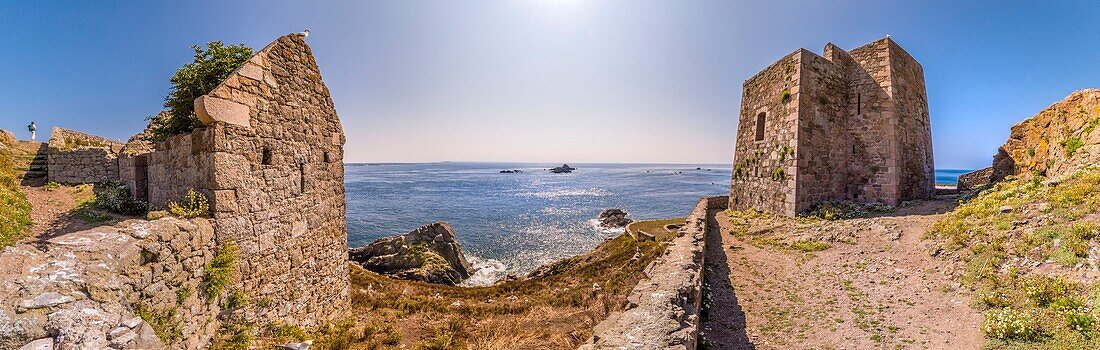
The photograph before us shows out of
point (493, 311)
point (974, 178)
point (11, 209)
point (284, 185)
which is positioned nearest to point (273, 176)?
point (284, 185)

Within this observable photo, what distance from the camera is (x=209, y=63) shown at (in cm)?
680

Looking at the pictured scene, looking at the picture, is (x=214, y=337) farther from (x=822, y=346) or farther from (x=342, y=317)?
(x=822, y=346)

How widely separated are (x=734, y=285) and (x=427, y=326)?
290 inches

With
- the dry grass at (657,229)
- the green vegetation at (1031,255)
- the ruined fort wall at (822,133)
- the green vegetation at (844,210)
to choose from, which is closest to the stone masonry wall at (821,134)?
the ruined fort wall at (822,133)

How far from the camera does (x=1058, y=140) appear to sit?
12.0 m

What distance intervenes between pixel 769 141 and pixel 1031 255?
30.1 feet

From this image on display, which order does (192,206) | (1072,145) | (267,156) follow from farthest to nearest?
1. (1072,145)
2. (267,156)
3. (192,206)

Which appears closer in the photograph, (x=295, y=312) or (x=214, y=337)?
(x=214, y=337)

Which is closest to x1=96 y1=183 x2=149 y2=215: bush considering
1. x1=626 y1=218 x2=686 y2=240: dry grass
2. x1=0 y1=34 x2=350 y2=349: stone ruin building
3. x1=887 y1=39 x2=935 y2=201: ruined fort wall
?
x1=0 y1=34 x2=350 y2=349: stone ruin building

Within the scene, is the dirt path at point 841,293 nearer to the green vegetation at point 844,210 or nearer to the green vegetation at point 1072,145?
the green vegetation at point 844,210

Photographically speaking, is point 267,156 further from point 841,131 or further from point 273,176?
point 841,131

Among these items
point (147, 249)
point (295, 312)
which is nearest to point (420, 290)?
point (295, 312)

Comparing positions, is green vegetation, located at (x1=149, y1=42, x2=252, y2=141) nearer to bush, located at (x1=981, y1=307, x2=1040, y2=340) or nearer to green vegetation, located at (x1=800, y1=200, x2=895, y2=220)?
bush, located at (x1=981, y1=307, x2=1040, y2=340)

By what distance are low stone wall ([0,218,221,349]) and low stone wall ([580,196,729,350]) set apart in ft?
15.1
